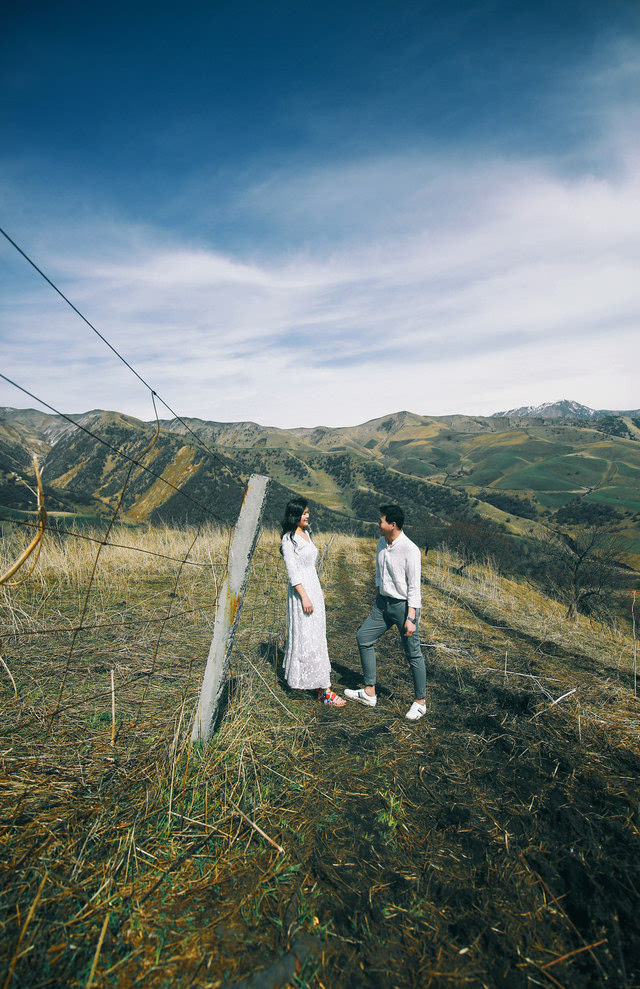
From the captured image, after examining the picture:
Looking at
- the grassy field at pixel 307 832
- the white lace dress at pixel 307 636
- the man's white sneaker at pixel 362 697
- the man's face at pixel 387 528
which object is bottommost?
the man's white sneaker at pixel 362 697

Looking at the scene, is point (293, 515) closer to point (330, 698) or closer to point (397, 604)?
point (397, 604)

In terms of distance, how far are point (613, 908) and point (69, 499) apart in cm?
1865

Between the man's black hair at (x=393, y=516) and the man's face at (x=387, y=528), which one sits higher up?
the man's black hair at (x=393, y=516)

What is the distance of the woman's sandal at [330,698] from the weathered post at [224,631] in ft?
4.79

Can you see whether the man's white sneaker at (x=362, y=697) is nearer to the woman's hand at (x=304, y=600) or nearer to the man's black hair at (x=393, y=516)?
the woman's hand at (x=304, y=600)

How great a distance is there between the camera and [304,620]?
376cm

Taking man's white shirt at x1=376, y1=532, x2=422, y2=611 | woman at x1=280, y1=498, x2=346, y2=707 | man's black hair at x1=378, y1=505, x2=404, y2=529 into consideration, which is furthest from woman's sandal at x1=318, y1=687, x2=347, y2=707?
man's black hair at x1=378, y1=505, x2=404, y2=529

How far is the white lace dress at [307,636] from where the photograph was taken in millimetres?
3758

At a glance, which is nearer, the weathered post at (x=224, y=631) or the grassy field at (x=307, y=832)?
the grassy field at (x=307, y=832)

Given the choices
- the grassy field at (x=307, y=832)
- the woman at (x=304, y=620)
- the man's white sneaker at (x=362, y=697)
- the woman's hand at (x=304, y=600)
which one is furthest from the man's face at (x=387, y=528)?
the grassy field at (x=307, y=832)

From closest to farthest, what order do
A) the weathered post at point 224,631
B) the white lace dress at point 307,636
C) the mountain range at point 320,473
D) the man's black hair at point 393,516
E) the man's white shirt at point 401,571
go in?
the weathered post at point 224,631, the man's white shirt at point 401,571, the man's black hair at point 393,516, the white lace dress at point 307,636, the mountain range at point 320,473

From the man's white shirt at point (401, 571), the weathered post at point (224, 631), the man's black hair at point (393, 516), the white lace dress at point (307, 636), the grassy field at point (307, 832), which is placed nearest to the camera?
the grassy field at point (307, 832)

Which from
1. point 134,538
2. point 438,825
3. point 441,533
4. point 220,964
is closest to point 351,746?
point 438,825

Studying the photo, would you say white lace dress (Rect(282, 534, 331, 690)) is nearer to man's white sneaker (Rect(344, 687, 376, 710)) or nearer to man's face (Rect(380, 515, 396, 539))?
man's white sneaker (Rect(344, 687, 376, 710))
